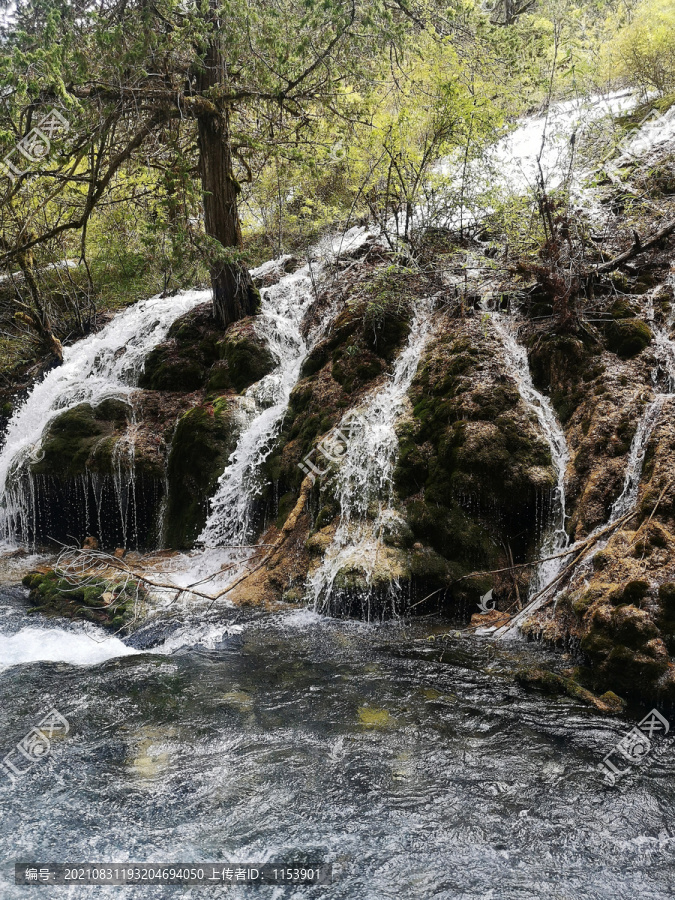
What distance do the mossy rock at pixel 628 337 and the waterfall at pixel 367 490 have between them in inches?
94.9

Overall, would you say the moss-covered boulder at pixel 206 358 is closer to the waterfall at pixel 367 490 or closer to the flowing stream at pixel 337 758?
the waterfall at pixel 367 490

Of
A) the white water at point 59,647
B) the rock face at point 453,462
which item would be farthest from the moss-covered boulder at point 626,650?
the white water at point 59,647

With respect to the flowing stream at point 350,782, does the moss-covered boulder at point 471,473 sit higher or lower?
higher

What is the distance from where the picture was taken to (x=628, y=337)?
6.59 metres

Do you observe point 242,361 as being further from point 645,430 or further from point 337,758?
point 337,758

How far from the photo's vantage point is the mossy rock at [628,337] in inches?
257

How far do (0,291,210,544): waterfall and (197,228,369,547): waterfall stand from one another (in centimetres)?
197

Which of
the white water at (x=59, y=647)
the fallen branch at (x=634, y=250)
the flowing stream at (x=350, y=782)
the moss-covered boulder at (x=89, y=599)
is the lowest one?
the flowing stream at (x=350, y=782)

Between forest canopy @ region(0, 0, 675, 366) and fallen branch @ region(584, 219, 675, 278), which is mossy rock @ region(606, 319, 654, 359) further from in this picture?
forest canopy @ region(0, 0, 675, 366)

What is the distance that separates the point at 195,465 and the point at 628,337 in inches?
239

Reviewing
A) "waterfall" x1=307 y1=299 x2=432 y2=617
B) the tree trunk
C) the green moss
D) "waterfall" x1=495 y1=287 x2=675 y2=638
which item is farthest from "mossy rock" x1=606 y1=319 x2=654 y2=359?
the green moss

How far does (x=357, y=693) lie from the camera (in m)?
4.46

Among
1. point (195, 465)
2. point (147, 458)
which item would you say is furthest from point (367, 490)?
point (147, 458)

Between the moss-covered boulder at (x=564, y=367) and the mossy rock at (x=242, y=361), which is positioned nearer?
the moss-covered boulder at (x=564, y=367)
